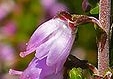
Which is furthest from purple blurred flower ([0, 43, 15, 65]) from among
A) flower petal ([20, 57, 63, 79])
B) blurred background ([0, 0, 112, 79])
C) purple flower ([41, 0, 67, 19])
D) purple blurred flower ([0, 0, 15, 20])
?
flower petal ([20, 57, 63, 79])

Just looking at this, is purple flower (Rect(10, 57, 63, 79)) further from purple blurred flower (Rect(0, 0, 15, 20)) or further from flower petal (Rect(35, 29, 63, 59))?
purple blurred flower (Rect(0, 0, 15, 20))

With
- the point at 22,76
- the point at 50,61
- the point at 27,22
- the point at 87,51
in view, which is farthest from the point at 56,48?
the point at 87,51

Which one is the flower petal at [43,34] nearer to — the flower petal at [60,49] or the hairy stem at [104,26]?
the flower petal at [60,49]

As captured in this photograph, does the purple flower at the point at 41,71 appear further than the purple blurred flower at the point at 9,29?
No

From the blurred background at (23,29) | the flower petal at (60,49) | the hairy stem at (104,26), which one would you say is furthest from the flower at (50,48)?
the blurred background at (23,29)

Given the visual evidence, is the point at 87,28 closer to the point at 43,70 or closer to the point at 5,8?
the point at 5,8

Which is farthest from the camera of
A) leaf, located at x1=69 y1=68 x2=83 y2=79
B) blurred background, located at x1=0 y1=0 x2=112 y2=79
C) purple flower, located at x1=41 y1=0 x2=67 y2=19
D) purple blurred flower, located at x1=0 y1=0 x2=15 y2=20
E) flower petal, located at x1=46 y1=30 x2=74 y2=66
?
purple blurred flower, located at x1=0 y1=0 x2=15 y2=20
